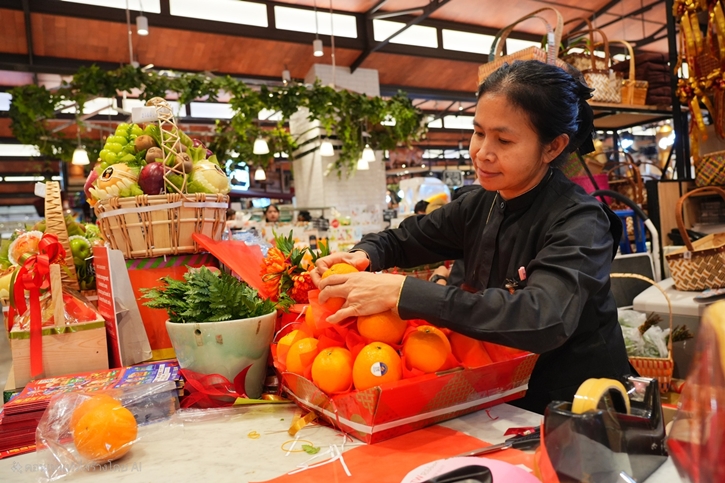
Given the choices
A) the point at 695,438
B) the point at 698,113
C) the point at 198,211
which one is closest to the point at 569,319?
the point at 695,438

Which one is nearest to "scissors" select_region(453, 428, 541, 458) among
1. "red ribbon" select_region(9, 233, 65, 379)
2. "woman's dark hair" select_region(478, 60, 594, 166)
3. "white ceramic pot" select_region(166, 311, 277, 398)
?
"white ceramic pot" select_region(166, 311, 277, 398)

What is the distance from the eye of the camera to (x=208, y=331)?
118cm

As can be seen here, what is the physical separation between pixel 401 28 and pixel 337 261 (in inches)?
356

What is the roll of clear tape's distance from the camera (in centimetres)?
63

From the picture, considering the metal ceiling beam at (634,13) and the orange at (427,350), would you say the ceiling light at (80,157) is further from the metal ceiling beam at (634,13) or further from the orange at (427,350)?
the metal ceiling beam at (634,13)

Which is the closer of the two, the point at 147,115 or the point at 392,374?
the point at 392,374

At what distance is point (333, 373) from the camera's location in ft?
3.31

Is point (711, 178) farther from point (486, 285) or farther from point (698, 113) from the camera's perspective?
point (486, 285)

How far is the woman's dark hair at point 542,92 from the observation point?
1230 millimetres

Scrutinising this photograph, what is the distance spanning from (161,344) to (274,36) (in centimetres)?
815

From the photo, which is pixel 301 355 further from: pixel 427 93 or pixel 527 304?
pixel 427 93

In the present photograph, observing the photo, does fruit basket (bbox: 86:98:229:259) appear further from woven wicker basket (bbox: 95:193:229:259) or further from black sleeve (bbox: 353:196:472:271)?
black sleeve (bbox: 353:196:472:271)

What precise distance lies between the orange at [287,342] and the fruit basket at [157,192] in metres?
0.64

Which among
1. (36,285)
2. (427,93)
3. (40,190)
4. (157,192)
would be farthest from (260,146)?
(36,285)
